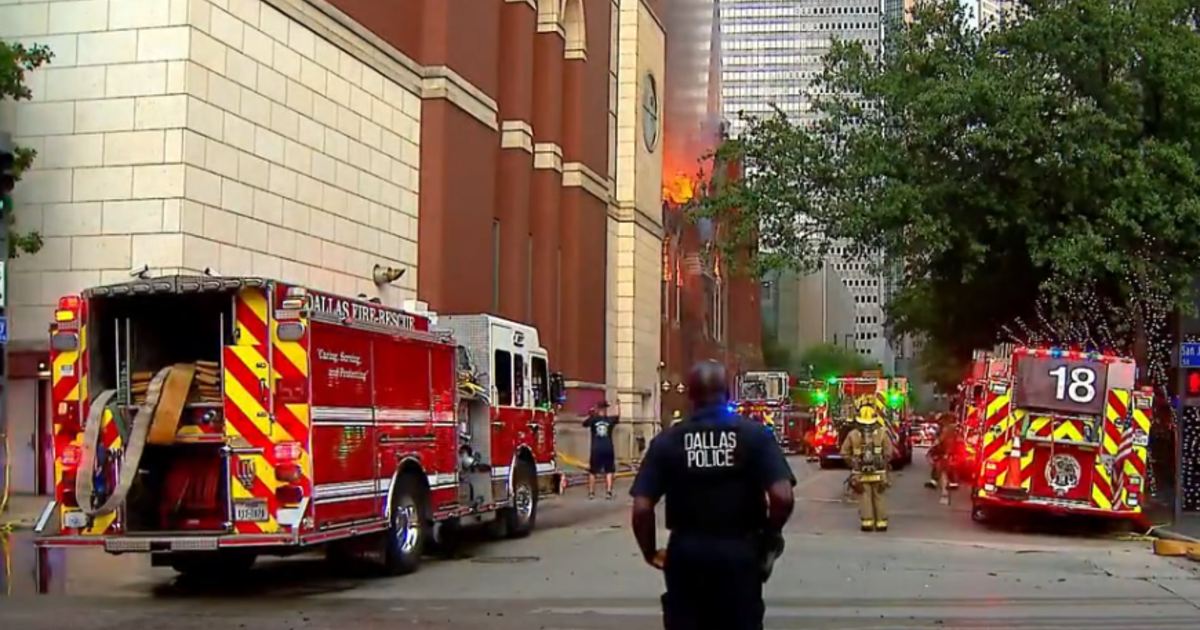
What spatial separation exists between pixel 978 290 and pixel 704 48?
4282cm

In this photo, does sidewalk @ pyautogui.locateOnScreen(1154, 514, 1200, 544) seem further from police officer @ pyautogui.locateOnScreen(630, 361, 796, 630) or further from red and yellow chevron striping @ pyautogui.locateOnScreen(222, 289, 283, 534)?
police officer @ pyautogui.locateOnScreen(630, 361, 796, 630)

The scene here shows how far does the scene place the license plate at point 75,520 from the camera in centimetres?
1197

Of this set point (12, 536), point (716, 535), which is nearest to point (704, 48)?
point (12, 536)

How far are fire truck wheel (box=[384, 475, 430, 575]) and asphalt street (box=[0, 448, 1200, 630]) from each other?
8.3 inches

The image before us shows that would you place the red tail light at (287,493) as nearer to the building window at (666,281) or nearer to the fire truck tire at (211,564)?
the fire truck tire at (211,564)

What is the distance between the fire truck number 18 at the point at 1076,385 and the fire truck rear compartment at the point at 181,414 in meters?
11.2

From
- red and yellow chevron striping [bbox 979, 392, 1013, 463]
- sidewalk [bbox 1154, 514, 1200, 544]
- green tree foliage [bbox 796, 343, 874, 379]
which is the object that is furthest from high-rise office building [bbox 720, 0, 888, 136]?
red and yellow chevron striping [bbox 979, 392, 1013, 463]

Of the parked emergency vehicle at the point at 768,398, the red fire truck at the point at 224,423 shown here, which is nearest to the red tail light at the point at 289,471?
the red fire truck at the point at 224,423

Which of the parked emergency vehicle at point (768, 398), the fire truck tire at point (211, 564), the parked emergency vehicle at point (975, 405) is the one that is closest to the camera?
the fire truck tire at point (211, 564)

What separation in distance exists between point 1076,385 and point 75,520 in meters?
12.7

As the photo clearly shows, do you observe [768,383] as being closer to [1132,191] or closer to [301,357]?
[1132,191]

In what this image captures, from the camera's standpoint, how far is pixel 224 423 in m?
12.1

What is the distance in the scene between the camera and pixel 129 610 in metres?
11.3

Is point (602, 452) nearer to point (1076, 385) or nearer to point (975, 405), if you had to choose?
point (975, 405)
